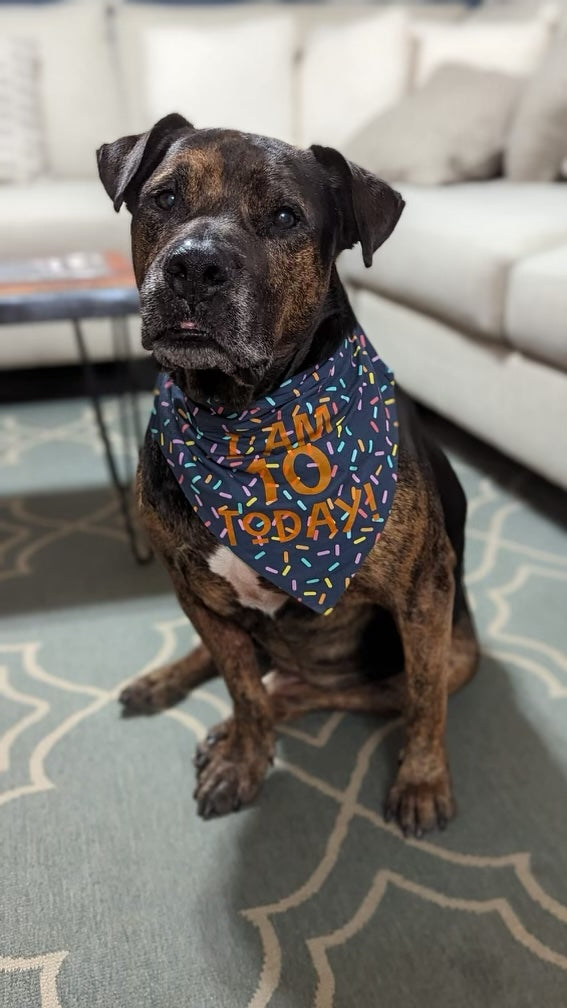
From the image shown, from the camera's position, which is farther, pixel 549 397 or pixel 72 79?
pixel 72 79

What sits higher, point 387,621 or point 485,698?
point 387,621

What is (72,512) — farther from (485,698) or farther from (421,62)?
(421,62)

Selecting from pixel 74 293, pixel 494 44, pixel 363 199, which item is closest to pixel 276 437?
pixel 363 199

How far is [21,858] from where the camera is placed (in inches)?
46.8

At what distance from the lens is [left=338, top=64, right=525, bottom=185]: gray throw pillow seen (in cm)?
274

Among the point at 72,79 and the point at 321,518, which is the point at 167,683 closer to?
the point at 321,518

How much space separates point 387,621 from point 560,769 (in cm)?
37

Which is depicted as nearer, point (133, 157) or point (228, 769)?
point (133, 157)

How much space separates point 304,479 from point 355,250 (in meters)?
1.81

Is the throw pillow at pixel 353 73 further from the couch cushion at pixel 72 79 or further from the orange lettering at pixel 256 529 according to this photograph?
the orange lettering at pixel 256 529

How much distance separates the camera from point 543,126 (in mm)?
2561

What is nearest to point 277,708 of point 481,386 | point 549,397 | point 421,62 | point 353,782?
point 353,782

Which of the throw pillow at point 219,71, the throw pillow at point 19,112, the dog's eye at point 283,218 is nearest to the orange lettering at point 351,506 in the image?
the dog's eye at point 283,218

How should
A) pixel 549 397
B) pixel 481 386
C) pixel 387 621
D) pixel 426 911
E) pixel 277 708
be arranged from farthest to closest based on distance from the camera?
pixel 481 386
pixel 549 397
pixel 277 708
pixel 387 621
pixel 426 911
